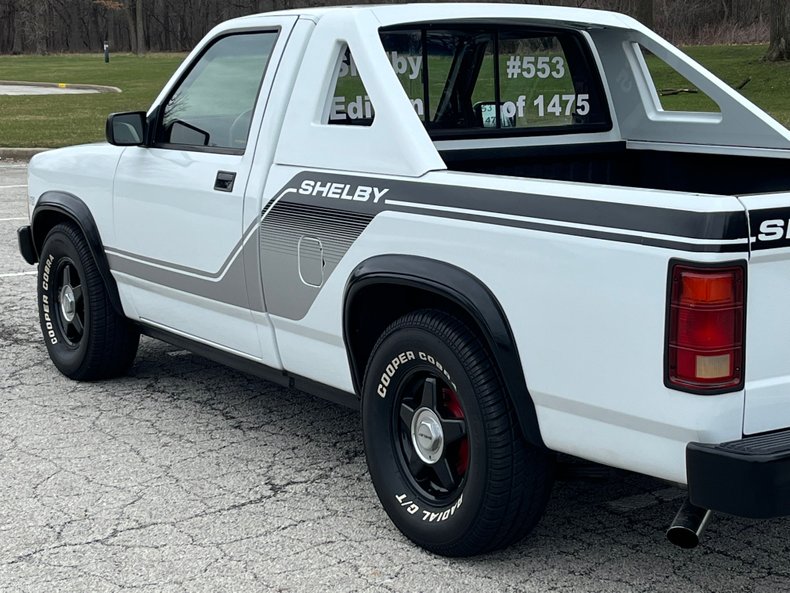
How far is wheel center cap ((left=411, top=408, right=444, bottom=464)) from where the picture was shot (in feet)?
12.7

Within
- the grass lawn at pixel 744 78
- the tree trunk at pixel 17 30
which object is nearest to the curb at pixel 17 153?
the grass lawn at pixel 744 78

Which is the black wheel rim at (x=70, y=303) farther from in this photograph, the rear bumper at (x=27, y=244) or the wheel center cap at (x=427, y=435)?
the wheel center cap at (x=427, y=435)

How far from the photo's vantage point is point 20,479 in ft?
15.4

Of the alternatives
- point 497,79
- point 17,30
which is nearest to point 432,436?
point 497,79

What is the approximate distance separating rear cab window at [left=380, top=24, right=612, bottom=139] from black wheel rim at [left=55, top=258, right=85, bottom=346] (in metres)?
2.25

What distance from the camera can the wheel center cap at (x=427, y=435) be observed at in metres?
3.87

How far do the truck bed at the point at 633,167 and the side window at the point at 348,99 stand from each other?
42cm

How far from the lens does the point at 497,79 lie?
195 inches

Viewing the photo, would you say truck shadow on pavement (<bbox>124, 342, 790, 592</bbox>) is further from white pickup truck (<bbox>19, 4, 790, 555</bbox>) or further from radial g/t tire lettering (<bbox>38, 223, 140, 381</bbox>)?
radial g/t tire lettering (<bbox>38, 223, 140, 381</bbox>)

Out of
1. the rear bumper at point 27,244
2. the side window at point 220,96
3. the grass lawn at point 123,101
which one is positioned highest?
the side window at point 220,96

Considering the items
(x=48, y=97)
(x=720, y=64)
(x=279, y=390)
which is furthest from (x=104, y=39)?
(x=279, y=390)

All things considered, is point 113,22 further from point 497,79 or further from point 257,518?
point 257,518

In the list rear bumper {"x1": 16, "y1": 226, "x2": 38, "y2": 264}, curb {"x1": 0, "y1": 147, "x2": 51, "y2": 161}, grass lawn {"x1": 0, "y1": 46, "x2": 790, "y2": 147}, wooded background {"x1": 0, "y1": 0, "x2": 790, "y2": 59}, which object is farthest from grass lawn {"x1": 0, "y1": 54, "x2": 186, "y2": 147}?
wooded background {"x1": 0, "y1": 0, "x2": 790, "y2": 59}

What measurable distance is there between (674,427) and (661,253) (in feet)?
1.53
